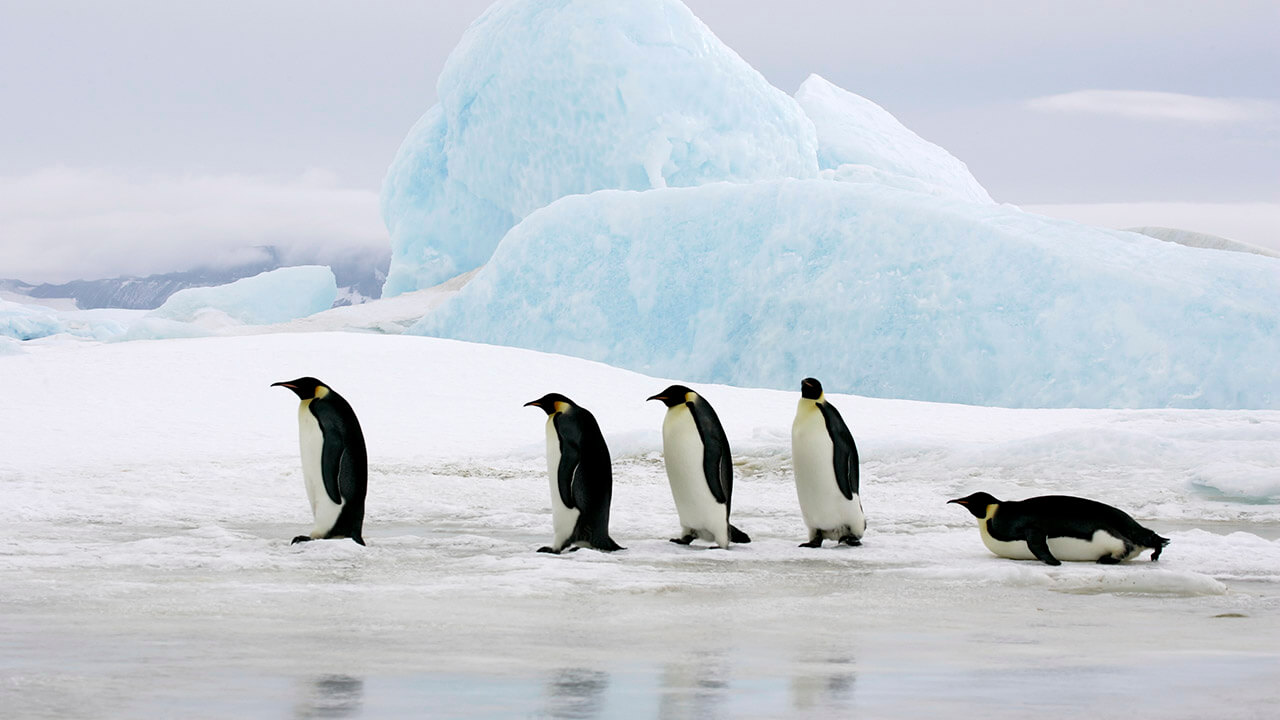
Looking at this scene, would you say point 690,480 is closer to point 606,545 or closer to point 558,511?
point 606,545

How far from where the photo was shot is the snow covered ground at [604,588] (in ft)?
9.68

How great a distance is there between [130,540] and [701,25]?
2290cm

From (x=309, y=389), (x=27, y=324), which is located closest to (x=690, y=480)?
(x=309, y=389)

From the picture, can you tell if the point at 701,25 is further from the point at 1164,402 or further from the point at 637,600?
the point at 637,600

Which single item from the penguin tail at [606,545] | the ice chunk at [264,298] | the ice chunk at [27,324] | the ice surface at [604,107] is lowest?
the penguin tail at [606,545]

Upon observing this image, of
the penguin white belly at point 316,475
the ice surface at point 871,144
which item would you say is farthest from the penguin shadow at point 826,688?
the ice surface at point 871,144

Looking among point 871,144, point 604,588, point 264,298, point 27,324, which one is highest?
point 871,144

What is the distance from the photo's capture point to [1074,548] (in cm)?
599

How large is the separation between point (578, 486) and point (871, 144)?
87.9 ft

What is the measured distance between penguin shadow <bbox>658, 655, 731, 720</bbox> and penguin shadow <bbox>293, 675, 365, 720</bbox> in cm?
63

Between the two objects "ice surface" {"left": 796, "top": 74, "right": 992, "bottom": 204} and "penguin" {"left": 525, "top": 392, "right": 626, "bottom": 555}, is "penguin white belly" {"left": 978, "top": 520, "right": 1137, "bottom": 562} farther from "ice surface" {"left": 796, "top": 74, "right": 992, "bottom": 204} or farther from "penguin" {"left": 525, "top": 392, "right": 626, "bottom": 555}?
"ice surface" {"left": 796, "top": 74, "right": 992, "bottom": 204}

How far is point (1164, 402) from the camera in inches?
684

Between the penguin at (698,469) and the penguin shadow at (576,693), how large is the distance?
3.29 metres

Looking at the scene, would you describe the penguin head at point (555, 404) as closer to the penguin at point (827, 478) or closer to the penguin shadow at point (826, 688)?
the penguin at point (827, 478)
